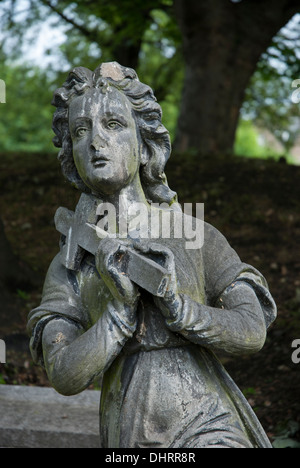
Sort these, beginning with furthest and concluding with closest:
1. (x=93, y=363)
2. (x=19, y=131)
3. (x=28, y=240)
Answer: (x=19, y=131), (x=28, y=240), (x=93, y=363)

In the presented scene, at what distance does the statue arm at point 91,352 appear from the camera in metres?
3.27

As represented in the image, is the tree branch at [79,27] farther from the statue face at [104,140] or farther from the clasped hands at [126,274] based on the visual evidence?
the clasped hands at [126,274]

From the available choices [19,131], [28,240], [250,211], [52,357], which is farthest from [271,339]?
[19,131]

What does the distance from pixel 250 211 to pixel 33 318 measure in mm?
6598

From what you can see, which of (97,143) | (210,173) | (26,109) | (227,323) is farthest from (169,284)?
(26,109)

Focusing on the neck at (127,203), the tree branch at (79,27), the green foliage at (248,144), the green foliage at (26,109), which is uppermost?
the neck at (127,203)

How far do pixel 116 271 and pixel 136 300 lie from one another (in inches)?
6.6

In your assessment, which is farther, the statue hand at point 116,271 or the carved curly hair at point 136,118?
the carved curly hair at point 136,118

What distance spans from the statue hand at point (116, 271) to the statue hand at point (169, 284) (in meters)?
0.09

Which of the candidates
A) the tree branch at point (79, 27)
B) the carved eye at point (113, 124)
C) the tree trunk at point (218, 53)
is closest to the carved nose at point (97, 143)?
the carved eye at point (113, 124)

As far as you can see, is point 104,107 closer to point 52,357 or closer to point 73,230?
point 73,230

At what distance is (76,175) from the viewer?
151 inches

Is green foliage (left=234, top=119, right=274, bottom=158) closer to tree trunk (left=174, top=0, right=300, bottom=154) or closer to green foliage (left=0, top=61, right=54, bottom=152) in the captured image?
green foliage (left=0, top=61, right=54, bottom=152)

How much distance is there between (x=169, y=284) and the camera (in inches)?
126
